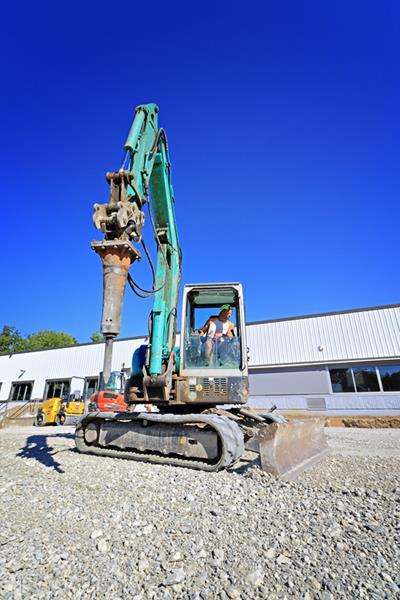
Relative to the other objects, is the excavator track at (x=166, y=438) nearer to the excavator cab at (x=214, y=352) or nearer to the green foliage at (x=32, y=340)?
the excavator cab at (x=214, y=352)

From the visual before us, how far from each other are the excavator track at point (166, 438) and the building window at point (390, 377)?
50.2 feet

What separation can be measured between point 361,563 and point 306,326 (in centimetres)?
1847

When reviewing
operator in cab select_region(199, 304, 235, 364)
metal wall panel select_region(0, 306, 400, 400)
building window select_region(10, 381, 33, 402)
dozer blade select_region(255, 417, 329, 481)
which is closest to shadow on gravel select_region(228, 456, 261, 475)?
dozer blade select_region(255, 417, 329, 481)

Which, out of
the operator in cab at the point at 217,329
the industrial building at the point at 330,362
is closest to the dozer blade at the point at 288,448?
the operator in cab at the point at 217,329

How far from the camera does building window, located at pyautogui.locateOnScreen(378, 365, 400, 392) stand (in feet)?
52.7

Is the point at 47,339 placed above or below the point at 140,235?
above

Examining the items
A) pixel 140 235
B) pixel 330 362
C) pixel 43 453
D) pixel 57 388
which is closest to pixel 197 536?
pixel 140 235

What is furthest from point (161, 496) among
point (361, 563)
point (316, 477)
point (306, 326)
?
point (306, 326)

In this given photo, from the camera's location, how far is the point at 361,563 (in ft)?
6.32

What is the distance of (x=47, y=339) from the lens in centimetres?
6372

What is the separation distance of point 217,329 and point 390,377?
49.2 ft

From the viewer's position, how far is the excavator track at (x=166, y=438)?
14.2ft

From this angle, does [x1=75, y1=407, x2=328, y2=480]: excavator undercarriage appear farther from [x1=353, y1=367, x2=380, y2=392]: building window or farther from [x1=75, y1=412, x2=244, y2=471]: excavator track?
[x1=353, y1=367, x2=380, y2=392]: building window

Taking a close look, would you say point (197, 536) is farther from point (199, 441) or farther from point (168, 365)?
point (168, 365)
